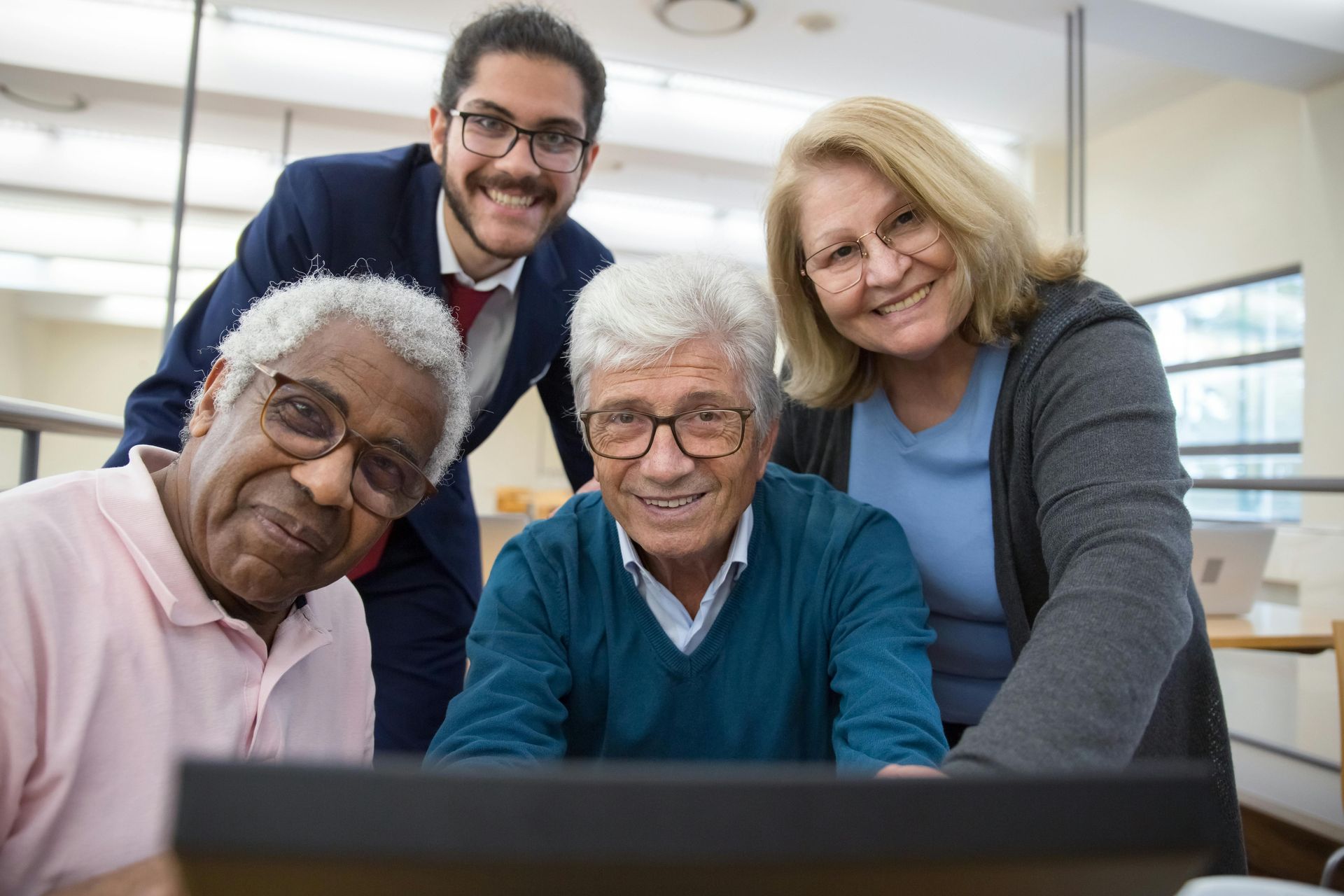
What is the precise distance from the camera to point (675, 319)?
1.19 meters

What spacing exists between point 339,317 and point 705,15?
4.65 meters

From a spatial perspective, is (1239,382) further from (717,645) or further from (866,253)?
(717,645)

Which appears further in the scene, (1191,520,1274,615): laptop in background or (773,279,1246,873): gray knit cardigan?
(1191,520,1274,615): laptop in background

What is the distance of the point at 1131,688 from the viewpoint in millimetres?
791

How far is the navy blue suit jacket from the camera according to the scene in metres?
1.48

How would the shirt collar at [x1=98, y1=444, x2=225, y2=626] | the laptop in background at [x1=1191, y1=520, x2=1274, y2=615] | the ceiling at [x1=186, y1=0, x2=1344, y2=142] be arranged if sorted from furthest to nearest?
1. the ceiling at [x1=186, y1=0, x2=1344, y2=142]
2. the laptop in background at [x1=1191, y1=520, x2=1274, y2=615]
3. the shirt collar at [x1=98, y1=444, x2=225, y2=626]

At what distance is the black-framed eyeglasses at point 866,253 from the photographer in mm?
1323

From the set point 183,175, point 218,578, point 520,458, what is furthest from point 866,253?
point 520,458

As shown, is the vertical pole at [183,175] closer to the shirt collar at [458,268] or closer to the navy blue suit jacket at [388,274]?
the navy blue suit jacket at [388,274]

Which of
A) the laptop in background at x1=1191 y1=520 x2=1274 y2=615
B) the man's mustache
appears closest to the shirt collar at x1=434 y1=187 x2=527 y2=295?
the man's mustache

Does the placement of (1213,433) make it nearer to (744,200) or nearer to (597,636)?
(744,200)

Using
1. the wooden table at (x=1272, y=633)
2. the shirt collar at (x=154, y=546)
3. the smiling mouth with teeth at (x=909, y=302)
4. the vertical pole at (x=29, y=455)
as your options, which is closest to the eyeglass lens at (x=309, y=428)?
the shirt collar at (x=154, y=546)

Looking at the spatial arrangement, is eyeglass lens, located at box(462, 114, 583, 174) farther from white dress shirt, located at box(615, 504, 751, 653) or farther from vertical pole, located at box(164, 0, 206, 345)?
vertical pole, located at box(164, 0, 206, 345)

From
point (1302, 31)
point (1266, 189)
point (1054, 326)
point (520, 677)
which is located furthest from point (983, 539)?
point (1266, 189)
